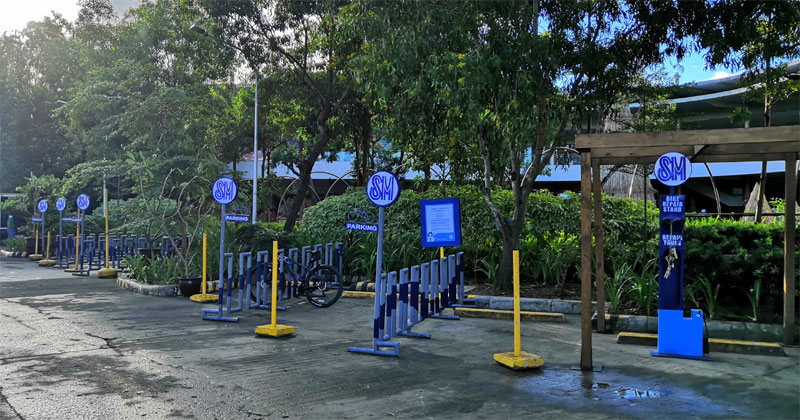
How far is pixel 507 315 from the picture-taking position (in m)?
10.5

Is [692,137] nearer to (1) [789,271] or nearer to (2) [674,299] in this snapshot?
(2) [674,299]

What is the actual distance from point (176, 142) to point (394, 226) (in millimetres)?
8207

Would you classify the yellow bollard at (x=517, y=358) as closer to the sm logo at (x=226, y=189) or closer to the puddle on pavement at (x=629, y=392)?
the puddle on pavement at (x=629, y=392)

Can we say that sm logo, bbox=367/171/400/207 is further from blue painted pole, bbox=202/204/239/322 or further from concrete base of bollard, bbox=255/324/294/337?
blue painted pole, bbox=202/204/239/322

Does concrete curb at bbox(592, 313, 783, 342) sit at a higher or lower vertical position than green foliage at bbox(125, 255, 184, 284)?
lower

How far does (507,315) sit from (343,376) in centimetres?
450

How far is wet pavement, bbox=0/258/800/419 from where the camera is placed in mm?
5578

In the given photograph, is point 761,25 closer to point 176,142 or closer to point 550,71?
point 550,71

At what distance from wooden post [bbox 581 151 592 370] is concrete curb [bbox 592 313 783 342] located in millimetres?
2446

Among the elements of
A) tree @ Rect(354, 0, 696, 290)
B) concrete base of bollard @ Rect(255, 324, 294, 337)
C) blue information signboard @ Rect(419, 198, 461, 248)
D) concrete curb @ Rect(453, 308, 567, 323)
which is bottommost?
concrete base of bollard @ Rect(255, 324, 294, 337)

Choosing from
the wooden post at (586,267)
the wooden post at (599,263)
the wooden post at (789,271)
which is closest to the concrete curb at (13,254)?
the wooden post at (599,263)

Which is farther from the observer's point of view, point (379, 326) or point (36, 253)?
point (36, 253)

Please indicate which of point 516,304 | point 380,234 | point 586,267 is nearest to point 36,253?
point 380,234

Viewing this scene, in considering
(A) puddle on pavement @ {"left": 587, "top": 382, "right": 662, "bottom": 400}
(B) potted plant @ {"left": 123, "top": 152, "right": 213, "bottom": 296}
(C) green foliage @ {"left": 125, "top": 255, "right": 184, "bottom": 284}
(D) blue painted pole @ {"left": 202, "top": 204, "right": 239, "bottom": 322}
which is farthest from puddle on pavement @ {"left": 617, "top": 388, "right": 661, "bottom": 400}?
(C) green foliage @ {"left": 125, "top": 255, "right": 184, "bottom": 284}
